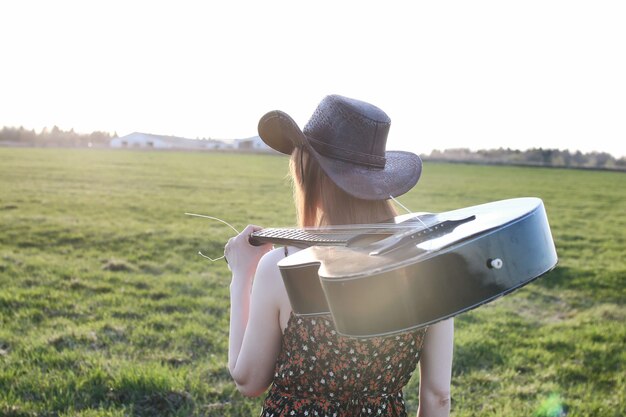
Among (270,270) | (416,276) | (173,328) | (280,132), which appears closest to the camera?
(416,276)

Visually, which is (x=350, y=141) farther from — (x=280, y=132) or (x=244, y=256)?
(x=244, y=256)

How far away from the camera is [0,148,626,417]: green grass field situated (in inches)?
159

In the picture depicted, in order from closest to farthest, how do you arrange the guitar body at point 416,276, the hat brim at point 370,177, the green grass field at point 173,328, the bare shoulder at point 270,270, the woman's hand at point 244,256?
1. the guitar body at point 416,276
2. the bare shoulder at point 270,270
3. the hat brim at point 370,177
4. the woman's hand at point 244,256
5. the green grass field at point 173,328

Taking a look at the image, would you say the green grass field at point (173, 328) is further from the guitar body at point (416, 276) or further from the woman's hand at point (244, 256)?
the guitar body at point (416, 276)

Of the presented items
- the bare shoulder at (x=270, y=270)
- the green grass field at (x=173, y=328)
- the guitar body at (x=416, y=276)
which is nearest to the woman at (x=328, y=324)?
the bare shoulder at (x=270, y=270)

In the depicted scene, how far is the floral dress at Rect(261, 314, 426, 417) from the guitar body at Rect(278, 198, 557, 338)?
29cm

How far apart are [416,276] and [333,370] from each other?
2.08ft

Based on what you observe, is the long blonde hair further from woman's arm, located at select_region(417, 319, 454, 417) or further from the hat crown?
woman's arm, located at select_region(417, 319, 454, 417)

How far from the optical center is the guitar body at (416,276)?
4.31 ft

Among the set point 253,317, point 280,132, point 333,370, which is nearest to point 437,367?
point 333,370

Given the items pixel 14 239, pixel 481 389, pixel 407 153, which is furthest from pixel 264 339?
pixel 14 239

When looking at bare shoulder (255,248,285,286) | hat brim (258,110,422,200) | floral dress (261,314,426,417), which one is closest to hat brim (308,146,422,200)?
hat brim (258,110,422,200)

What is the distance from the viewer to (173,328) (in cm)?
546

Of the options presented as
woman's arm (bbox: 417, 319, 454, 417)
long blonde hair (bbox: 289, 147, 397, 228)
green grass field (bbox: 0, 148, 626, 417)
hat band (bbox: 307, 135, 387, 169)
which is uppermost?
hat band (bbox: 307, 135, 387, 169)
